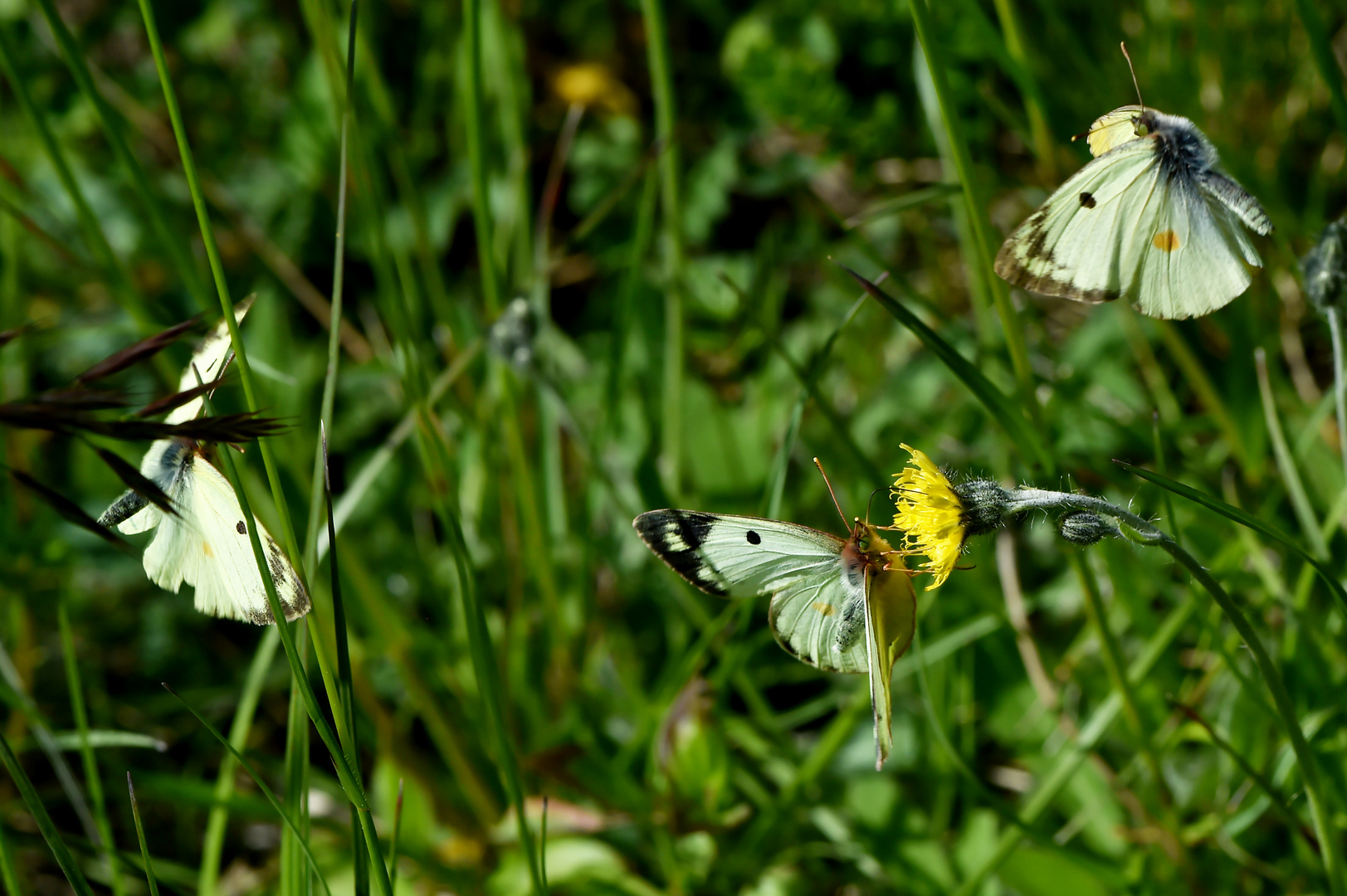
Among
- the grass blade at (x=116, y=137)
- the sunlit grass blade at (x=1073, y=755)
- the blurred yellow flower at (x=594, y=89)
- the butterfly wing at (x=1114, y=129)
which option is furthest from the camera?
the blurred yellow flower at (x=594, y=89)

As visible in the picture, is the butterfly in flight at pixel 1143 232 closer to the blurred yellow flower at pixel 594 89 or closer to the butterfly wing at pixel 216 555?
the butterfly wing at pixel 216 555

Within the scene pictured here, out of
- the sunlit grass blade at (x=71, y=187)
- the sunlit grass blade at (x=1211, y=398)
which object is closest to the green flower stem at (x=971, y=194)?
the sunlit grass blade at (x=1211, y=398)

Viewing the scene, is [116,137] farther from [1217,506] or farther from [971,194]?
[1217,506]

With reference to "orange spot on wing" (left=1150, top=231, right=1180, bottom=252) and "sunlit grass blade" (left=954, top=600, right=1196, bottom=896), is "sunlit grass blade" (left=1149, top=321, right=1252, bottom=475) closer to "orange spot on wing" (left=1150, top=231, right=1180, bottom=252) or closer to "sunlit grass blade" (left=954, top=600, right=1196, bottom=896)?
"sunlit grass blade" (left=954, top=600, right=1196, bottom=896)

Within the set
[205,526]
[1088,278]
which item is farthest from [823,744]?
[205,526]

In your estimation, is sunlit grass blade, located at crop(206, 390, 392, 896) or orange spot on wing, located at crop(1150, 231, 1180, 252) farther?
orange spot on wing, located at crop(1150, 231, 1180, 252)

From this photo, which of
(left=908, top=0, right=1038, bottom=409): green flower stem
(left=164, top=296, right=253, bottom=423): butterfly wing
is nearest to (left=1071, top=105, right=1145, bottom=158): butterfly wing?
(left=908, top=0, right=1038, bottom=409): green flower stem
